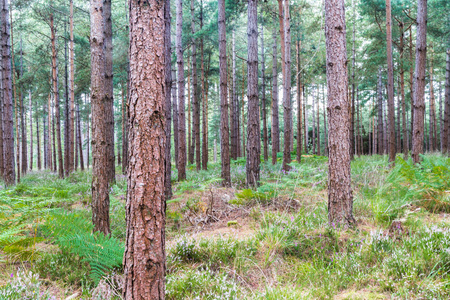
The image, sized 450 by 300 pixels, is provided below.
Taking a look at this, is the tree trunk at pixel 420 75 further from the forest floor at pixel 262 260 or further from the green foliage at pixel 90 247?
the green foliage at pixel 90 247

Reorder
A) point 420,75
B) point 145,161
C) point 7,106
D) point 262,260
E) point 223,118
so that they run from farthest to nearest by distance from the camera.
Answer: point 7,106
point 223,118
point 420,75
point 262,260
point 145,161

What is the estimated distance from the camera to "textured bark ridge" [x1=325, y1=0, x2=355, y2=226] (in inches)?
156

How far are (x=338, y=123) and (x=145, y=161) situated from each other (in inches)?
123

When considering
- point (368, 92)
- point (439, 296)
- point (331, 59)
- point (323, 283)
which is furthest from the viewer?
point (368, 92)

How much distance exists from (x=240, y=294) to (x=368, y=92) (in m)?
31.0

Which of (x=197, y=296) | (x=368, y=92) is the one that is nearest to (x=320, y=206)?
(x=197, y=296)

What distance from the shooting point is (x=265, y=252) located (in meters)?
3.41

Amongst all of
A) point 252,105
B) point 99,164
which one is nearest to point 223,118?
point 252,105

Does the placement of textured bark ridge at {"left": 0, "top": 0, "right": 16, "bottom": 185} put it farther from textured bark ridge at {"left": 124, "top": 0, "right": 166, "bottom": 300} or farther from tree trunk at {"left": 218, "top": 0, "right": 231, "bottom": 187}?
textured bark ridge at {"left": 124, "top": 0, "right": 166, "bottom": 300}

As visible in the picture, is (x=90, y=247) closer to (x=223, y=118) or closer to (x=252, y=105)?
(x=252, y=105)

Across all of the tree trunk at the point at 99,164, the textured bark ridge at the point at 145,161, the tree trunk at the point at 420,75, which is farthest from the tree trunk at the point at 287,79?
the textured bark ridge at the point at 145,161

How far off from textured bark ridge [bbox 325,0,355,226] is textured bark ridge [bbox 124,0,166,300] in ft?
9.58

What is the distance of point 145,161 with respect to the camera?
6.68 ft

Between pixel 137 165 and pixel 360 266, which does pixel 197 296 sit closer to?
pixel 137 165
